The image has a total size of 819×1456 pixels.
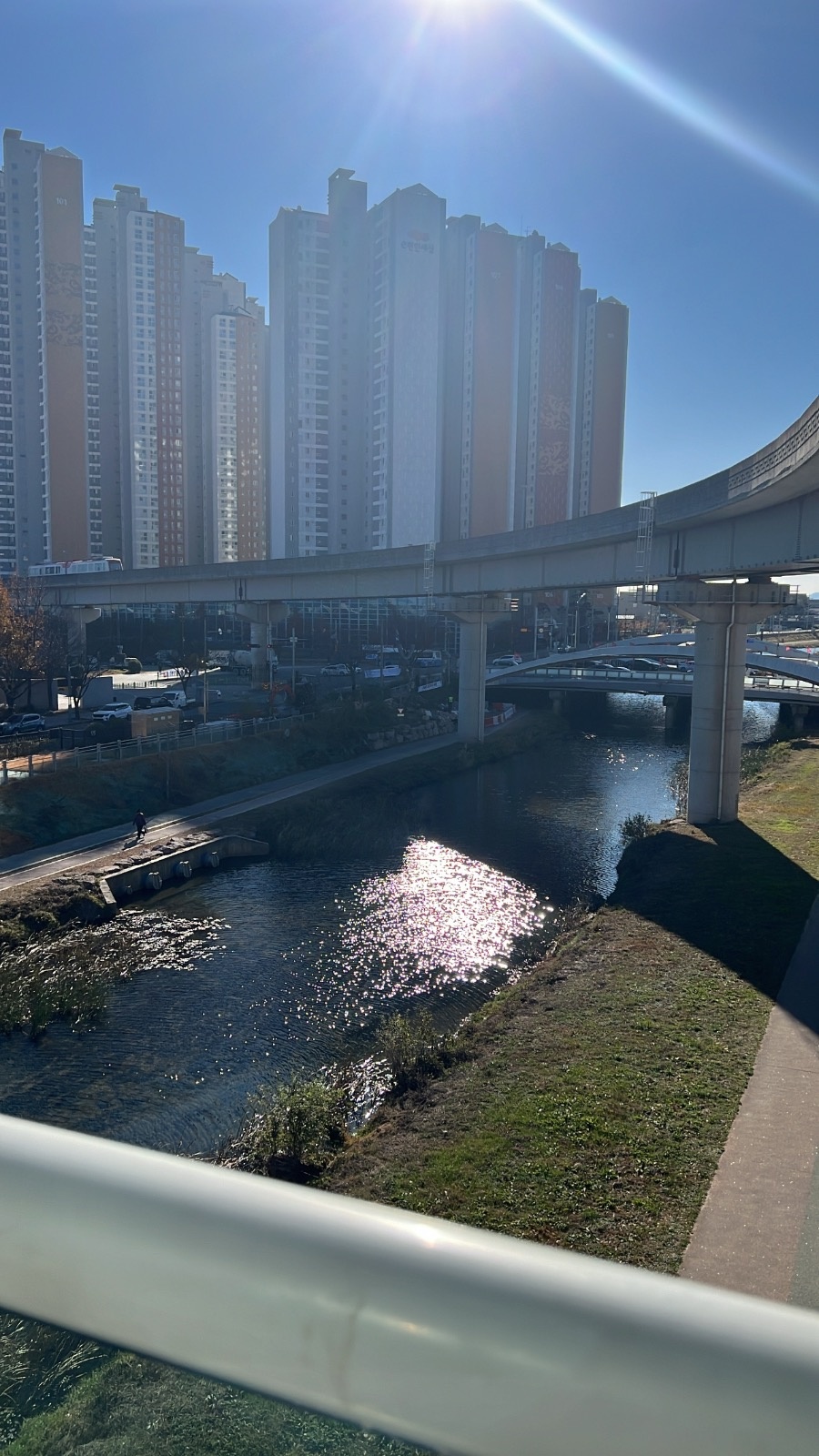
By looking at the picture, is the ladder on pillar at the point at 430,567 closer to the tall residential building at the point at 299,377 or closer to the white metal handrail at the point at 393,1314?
the white metal handrail at the point at 393,1314

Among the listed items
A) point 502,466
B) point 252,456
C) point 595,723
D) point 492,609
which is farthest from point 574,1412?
point 252,456

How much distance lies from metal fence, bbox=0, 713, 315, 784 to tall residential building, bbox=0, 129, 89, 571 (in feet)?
169

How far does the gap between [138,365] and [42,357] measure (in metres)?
9.87

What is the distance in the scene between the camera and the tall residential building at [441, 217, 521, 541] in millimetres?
80188

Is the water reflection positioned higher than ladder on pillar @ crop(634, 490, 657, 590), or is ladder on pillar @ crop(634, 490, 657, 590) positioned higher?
ladder on pillar @ crop(634, 490, 657, 590)

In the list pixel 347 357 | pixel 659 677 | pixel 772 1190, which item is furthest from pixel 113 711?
pixel 347 357

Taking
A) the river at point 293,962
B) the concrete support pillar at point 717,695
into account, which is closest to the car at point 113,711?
the river at point 293,962

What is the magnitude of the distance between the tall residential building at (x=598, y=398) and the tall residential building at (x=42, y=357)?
4714 centimetres

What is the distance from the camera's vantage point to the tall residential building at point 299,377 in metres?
76.8

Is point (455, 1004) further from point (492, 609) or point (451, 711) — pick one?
point (451, 711)

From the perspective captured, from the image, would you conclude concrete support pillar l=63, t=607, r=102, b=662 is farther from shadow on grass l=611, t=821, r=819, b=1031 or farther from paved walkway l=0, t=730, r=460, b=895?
shadow on grass l=611, t=821, r=819, b=1031

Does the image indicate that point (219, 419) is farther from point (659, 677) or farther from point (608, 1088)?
point (608, 1088)

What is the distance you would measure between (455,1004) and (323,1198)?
48.4 ft

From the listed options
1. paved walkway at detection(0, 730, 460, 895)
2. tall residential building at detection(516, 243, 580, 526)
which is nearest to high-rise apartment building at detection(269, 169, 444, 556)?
tall residential building at detection(516, 243, 580, 526)
